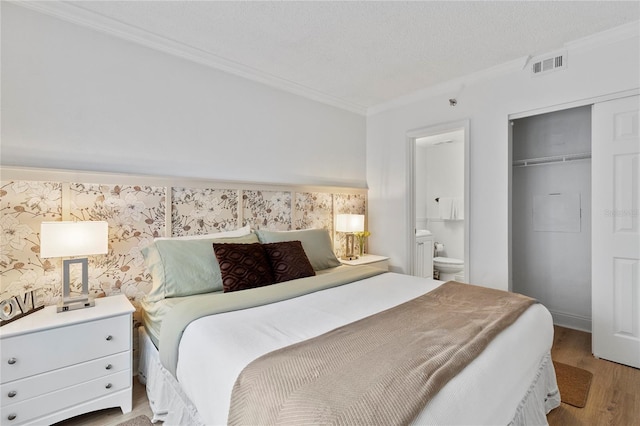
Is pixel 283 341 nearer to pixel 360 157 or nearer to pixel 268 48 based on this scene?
pixel 268 48

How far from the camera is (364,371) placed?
1125 millimetres

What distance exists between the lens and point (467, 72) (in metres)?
3.25

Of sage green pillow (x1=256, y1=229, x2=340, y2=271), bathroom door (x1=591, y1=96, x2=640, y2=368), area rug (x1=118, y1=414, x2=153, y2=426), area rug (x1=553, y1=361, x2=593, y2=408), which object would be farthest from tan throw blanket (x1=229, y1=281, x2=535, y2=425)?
bathroom door (x1=591, y1=96, x2=640, y2=368)

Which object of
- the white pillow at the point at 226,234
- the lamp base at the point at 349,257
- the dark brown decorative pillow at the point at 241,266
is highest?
the white pillow at the point at 226,234

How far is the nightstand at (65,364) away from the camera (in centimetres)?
166

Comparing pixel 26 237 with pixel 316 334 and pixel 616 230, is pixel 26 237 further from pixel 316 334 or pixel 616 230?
pixel 616 230

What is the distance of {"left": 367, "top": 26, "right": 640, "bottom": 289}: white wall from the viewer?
262cm

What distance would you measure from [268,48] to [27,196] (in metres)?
2.08

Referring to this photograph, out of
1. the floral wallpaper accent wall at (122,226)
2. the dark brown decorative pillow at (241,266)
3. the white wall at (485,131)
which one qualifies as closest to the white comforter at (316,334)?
the dark brown decorative pillow at (241,266)

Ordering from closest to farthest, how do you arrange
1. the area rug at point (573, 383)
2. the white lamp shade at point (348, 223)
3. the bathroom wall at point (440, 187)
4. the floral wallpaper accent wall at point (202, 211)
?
the area rug at point (573, 383) < the floral wallpaper accent wall at point (202, 211) < the white lamp shade at point (348, 223) < the bathroom wall at point (440, 187)

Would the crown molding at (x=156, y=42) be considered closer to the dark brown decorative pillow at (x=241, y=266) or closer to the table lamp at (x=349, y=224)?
the table lamp at (x=349, y=224)

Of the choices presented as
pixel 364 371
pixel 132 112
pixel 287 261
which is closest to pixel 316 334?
pixel 364 371

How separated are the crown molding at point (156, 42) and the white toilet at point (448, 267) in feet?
10.1

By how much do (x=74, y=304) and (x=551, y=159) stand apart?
4.39m
